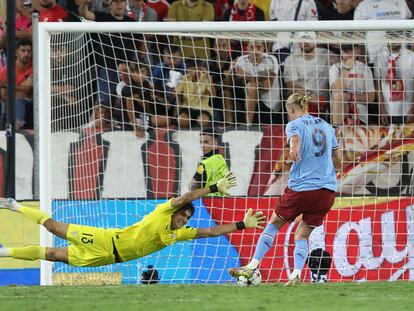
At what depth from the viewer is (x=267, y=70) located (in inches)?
611

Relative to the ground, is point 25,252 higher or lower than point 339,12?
lower

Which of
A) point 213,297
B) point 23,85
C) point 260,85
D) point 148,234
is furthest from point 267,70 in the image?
point 213,297

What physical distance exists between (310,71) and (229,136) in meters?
1.55

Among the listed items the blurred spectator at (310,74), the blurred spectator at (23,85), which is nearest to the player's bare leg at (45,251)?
the blurred spectator at (23,85)

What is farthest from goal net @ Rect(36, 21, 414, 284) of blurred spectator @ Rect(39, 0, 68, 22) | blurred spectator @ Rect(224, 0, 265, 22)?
blurred spectator @ Rect(39, 0, 68, 22)

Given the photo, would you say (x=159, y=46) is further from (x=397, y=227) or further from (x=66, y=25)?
(x=397, y=227)

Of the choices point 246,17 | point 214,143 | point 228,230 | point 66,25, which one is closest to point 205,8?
point 246,17

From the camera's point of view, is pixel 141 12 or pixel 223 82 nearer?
pixel 223 82

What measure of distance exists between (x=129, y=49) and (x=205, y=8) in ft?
9.23

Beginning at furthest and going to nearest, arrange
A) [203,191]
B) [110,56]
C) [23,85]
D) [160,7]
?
[160,7] < [23,85] < [110,56] < [203,191]

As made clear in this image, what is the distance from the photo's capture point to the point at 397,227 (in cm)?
1505

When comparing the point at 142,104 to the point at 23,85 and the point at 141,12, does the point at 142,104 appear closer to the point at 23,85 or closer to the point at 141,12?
the point at 23,85

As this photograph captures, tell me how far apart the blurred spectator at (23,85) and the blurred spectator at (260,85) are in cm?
310

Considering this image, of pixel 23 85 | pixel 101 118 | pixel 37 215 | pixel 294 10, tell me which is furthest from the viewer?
pixel 294 10
